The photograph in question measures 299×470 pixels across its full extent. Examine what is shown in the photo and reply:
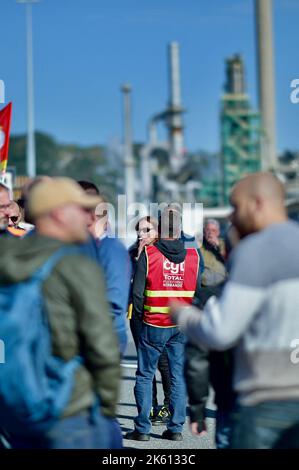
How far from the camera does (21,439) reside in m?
4.16

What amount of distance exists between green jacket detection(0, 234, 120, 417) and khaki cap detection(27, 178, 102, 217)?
0.63 ft

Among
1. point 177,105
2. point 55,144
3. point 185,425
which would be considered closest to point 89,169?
point 55,144

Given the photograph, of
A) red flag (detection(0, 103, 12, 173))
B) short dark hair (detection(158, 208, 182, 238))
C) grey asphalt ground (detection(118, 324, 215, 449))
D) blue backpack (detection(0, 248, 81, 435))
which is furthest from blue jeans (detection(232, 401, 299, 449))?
red flag (detection(0, 103, 12, 173))

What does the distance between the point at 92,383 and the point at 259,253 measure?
88cm

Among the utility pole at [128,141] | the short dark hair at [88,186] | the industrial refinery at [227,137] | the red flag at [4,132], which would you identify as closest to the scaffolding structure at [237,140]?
the industrial refinery at [227,137]

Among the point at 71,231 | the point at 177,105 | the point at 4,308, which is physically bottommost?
the point at 4,308

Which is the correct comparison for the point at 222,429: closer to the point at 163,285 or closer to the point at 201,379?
the point at 201,379

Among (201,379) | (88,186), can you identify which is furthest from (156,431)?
(201,379)

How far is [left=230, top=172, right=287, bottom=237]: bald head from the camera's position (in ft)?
13.8

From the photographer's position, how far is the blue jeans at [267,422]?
13.1ft

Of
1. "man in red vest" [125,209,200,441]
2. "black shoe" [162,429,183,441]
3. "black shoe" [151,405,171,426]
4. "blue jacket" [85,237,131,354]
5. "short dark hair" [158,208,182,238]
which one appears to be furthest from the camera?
"black shoe" [151,405,171,426]

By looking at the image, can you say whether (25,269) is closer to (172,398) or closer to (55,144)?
(172,398)

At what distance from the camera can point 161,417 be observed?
877cm

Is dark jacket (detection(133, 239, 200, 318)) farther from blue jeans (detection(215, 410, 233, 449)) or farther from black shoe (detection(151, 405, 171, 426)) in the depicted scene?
blue jeans (detection(215, 410, 233, 449))
